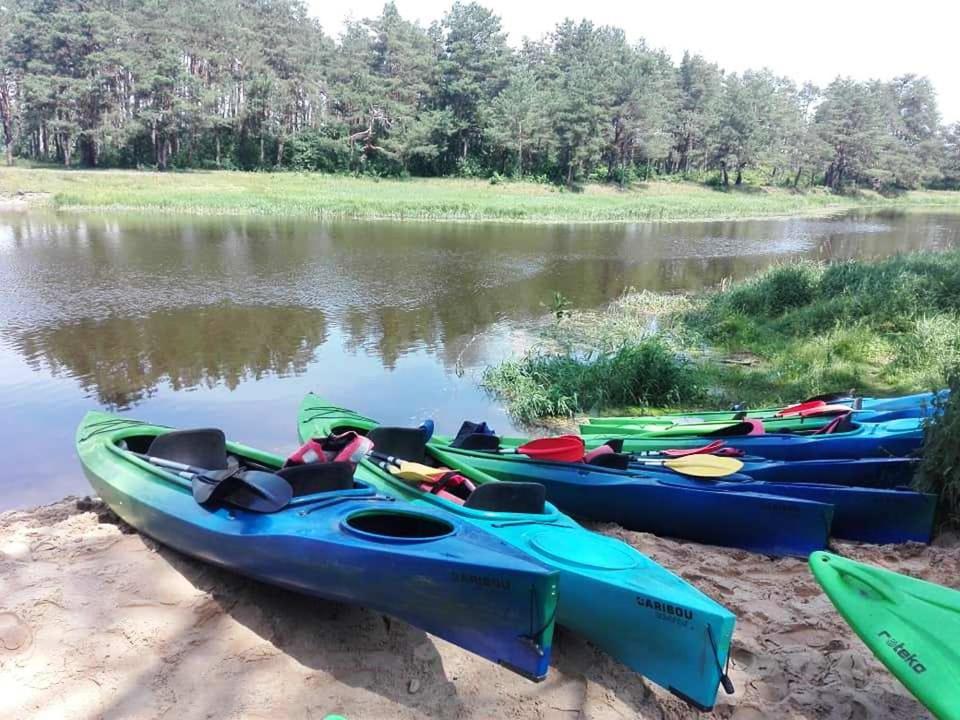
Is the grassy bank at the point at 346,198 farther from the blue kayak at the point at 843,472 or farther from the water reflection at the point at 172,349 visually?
the blue kayak at the point at 843,472

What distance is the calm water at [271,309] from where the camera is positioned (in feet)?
23.2

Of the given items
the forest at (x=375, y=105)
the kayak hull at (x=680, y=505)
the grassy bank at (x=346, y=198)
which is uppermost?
the forest at (x=375, y=105)

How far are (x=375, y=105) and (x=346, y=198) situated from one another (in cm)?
1778

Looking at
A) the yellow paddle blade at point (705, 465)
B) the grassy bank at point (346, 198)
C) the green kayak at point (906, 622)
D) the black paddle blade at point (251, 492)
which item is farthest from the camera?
the grassy bank at point (346, 198)

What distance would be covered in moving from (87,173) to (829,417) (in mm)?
37535

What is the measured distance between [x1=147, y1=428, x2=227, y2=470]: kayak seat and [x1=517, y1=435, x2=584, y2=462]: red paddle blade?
6.36ft

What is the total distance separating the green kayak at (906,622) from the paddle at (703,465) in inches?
46.6

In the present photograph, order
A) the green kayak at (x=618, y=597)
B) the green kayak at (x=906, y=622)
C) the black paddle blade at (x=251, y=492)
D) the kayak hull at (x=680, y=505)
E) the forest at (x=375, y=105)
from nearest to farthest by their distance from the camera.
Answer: the green kayak at (x=906, y=622) → the green kayak at (x=618, y=597) → the black paddle blade at (x=251, y=492) → the kayak hull at (x=680, y=505) → the forest at (x=375, y=105)

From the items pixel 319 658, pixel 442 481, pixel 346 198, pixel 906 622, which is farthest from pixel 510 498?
pixel 346 198

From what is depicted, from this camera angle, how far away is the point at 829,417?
4957 millimetres

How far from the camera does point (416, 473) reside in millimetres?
3732

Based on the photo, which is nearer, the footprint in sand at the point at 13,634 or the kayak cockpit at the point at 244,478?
the footprint in sand at the point at 13,634

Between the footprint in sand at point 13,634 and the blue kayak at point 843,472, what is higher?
the blue kayak at point 843,472

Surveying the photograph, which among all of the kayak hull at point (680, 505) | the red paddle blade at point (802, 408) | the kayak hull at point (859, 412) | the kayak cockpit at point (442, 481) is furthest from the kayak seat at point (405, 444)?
the red paddle blade at point (802, 408)
